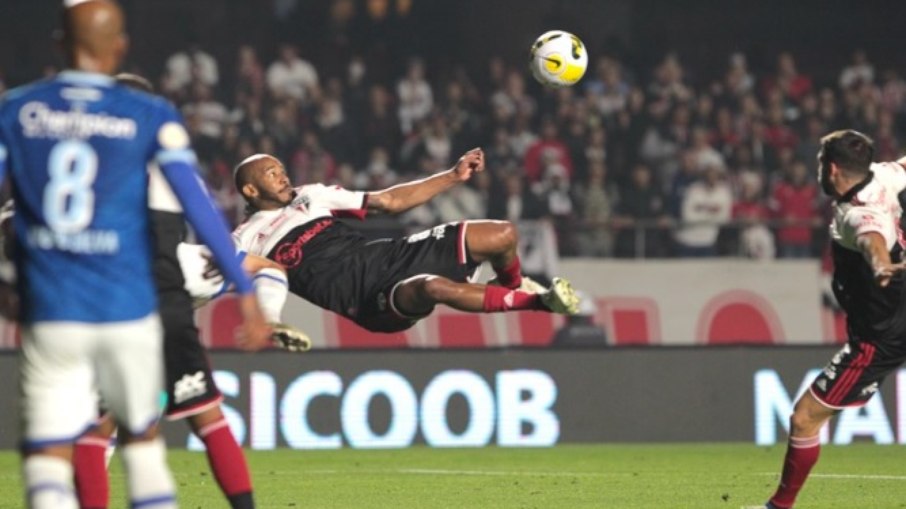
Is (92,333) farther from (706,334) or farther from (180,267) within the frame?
(706,334)

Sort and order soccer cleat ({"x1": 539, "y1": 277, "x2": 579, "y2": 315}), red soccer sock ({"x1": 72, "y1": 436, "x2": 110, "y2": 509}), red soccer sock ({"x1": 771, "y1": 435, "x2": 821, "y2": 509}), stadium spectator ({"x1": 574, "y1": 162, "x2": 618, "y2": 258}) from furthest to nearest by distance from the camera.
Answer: stadium spectator ({"x1": 574, "y1": 162, "x2": 618, "y2": 258})
soccer cleat ({"x1": 539, "y1": 277, "x2": 579, "y2": 315})
red soccer sock ({"x1": 771, "y1": 435, "x2": 821, "y2": 509})
red soccer sock ({"x1": 72, "y1": 436, "x2": 110, "y2": 509})

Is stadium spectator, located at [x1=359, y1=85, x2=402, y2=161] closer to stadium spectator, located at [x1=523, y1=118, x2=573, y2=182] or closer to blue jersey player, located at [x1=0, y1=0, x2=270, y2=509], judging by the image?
stadium spectator, located at [x1=523, y1=118, x2=573, y2=182]

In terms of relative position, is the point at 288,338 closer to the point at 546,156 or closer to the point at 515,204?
the point at 515,204

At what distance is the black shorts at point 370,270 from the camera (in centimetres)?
979

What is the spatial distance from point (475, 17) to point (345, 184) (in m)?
4.80

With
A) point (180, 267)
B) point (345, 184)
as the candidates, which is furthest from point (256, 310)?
point (345, 184)

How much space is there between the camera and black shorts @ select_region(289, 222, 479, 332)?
9789 millimetres

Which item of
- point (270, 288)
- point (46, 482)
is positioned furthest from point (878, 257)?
point (46, 482)

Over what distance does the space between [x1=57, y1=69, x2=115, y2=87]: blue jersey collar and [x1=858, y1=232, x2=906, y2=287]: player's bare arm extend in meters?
3.80

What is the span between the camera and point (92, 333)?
17.9 feet

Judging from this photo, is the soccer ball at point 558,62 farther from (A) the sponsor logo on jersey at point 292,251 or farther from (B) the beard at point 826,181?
(B) the beard at point 826,181

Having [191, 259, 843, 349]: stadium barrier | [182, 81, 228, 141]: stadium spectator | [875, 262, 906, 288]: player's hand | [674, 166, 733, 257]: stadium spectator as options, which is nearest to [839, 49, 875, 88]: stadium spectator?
[674, 166, 733, 257]: stadium spectator

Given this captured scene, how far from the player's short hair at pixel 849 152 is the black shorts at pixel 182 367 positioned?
3.17m

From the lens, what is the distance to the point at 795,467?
8648 millimetres
